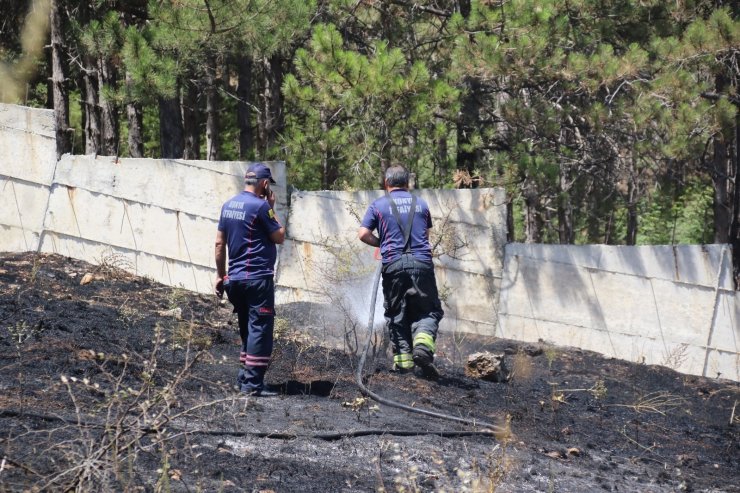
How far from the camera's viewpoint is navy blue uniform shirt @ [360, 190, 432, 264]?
7637 mm

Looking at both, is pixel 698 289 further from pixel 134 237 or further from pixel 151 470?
pixel 151 470

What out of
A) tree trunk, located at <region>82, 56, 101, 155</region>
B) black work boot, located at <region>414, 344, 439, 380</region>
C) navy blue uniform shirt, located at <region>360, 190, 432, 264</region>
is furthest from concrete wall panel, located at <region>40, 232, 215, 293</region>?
black work boot, located at <region>414, 344, 439, 380</region>

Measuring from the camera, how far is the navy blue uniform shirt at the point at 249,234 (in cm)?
662

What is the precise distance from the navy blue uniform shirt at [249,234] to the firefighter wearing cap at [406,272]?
3.91ft

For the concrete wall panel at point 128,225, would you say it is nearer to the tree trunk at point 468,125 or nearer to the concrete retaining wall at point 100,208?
the concrete retaining wall at point 100,208

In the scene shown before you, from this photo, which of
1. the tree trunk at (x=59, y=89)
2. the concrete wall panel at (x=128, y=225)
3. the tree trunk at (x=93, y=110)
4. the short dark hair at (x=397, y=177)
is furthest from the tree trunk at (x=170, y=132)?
the short dark hair at (x=397, y=177)

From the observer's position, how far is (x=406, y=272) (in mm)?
7543

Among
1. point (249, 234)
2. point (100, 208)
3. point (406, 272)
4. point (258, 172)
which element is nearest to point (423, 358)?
point (406, 272)

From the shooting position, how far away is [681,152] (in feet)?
34.1

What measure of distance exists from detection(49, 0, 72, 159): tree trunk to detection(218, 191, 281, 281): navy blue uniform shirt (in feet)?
17.6

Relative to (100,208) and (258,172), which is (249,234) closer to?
(258,172)

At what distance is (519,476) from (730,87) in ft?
21.4

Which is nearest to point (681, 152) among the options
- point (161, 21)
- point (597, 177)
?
point (597, 177)

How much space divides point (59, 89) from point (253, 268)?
6075mm
